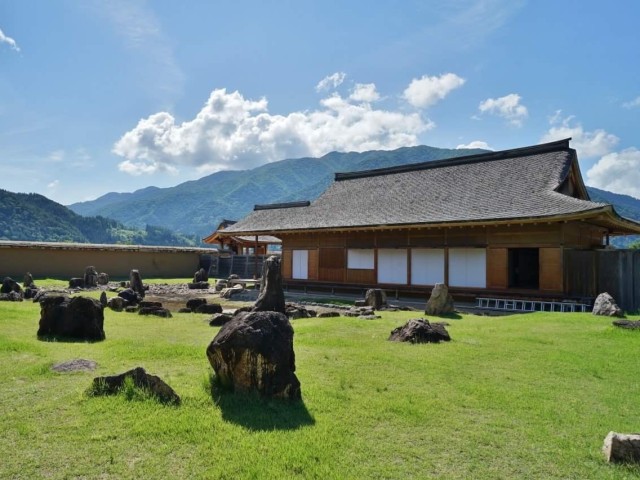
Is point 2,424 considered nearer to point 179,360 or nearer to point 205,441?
point 205,441

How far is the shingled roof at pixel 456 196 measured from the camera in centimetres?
Result: 1789

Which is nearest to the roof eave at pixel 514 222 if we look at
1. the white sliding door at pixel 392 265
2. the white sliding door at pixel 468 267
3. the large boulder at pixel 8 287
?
the white sliding door at pixel 468 267

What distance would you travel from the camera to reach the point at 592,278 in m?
17.1

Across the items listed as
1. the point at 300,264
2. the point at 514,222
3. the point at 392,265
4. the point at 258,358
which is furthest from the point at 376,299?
the point at 258,358

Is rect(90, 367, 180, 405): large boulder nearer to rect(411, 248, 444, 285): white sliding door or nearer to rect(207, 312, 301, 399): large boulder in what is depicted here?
rect(207, 312, 301, 399): large boulder

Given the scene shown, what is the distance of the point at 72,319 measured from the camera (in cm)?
1000

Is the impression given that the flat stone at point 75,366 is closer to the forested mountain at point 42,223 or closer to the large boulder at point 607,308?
the large boulder at point 607,308

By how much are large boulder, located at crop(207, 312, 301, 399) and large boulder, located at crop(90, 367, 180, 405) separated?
2.30 ft

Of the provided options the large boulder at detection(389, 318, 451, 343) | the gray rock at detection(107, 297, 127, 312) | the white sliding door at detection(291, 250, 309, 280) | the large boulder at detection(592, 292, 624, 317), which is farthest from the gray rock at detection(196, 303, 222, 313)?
the large boulder at detection(592, 292, 624, 317)

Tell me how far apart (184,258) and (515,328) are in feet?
109

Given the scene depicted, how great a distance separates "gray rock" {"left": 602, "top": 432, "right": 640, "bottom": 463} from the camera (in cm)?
427

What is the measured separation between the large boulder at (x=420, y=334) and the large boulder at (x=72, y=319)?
6408 millimetres

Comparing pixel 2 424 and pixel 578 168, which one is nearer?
pixel 2 424

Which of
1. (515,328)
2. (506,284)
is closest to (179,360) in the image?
(515,328)
